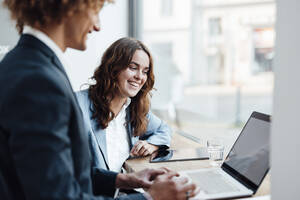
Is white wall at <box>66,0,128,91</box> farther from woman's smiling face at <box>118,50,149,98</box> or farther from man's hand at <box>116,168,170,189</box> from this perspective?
man's hand at <box>116,168,170,189</box>

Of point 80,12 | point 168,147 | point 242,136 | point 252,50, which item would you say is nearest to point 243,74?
point 252,50

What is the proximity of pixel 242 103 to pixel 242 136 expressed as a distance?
1224 mm

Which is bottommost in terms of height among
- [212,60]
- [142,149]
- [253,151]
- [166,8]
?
[142,149]

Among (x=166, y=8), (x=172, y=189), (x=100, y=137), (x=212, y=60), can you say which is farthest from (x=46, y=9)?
(x=166, y=8)

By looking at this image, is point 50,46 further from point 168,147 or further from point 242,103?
point 242,103

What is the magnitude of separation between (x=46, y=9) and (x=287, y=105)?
70 centimetres

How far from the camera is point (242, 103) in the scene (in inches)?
102

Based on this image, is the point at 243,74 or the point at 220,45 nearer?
the point at 243,74

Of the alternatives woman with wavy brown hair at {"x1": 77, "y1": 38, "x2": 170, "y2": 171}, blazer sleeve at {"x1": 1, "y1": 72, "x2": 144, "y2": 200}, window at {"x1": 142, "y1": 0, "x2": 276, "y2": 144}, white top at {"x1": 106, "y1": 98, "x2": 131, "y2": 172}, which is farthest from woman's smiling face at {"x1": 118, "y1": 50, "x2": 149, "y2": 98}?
blazer sleeve at {"x1": 1, "y1": 72, "x2": 144, "y2": 200}

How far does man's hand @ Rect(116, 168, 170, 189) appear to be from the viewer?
1208 millimetres

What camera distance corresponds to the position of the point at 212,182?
123cm

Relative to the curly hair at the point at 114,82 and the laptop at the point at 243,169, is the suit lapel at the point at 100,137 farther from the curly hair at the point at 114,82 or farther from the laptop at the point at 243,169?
the laptop at the point at 243,169

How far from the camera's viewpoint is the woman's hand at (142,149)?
1696 mm

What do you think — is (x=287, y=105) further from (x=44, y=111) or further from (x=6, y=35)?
(x=6, y=35)
